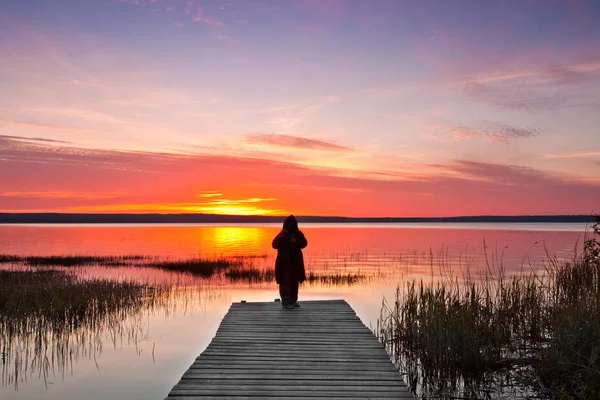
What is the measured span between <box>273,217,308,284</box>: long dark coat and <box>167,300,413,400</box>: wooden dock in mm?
1117

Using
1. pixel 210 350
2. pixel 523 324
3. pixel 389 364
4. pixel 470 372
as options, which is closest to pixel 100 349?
pixel 210 350

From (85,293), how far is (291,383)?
12.5 m

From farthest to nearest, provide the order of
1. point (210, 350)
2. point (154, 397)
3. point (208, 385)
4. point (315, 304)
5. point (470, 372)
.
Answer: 1. point (315, 304)
2. point (154, 397)
3. point (470, 372)
4. point (210, 350)
5. point (208, 385)

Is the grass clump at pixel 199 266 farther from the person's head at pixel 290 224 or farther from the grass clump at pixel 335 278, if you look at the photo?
the person's head at pixel 290 224

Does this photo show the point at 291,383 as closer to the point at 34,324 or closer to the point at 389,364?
the point at 389,364

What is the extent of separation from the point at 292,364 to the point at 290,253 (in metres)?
4.53

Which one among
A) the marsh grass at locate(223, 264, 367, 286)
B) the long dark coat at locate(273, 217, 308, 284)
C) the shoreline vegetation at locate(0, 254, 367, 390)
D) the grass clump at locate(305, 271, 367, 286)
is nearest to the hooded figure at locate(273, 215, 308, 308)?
the long dark coat at locate(273, 217, 308, 284)

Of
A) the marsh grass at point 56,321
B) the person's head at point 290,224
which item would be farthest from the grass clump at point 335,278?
the person's head at point 290,224

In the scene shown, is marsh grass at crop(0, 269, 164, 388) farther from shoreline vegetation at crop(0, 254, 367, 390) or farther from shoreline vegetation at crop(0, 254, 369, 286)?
shoreline vegetation at crop(0, 254, 369, 286)

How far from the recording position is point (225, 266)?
30031 millimetres

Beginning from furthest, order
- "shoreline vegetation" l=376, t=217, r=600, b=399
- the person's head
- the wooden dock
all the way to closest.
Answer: the person's head → "shoreline vegetation" l=376, t=217, r=600, b=399 → the wooden dock

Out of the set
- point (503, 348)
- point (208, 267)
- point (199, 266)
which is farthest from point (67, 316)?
point (199, 266)

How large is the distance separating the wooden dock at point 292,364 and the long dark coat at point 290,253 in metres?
1.12

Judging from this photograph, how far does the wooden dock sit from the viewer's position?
6.35 metres
